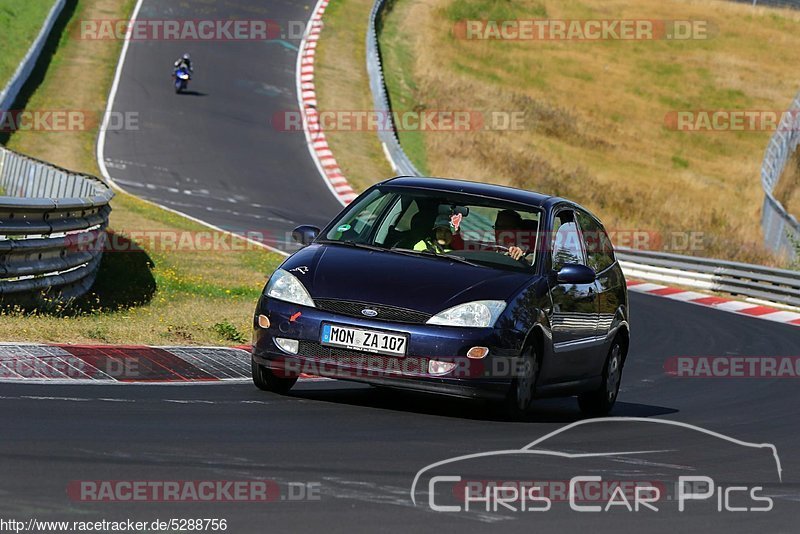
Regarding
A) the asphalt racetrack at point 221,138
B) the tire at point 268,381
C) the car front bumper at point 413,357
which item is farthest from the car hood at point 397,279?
the asphalt racetrack at point 221,138

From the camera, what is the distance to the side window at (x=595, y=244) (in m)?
10.9

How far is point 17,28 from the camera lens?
46750 mm

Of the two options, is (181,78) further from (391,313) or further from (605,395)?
(391,313)

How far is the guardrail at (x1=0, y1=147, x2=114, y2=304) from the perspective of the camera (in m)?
13.3

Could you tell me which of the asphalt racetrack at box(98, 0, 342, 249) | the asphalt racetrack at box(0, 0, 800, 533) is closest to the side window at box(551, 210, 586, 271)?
the asphalt racetrack at box(0, 0, 800, 533)

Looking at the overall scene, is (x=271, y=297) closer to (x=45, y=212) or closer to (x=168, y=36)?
(x=45, y=212)

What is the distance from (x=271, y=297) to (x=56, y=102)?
103ft

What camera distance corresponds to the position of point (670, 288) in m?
28.5

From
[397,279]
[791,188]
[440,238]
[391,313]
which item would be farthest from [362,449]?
[791,188]

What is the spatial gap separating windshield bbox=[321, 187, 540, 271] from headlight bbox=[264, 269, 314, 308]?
30.5 inches

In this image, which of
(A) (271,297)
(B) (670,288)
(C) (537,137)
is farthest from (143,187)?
(A) (271,297)

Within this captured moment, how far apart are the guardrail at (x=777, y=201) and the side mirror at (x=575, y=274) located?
2121cm

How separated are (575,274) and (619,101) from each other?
48184mm

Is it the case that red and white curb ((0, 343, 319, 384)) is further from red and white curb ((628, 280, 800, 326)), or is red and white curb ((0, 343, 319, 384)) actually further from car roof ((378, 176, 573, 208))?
red and white curb ((628, 280, 800, 326))
